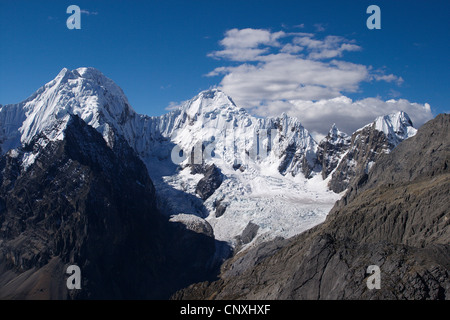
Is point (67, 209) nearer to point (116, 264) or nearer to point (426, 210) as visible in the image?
point (116, 264)

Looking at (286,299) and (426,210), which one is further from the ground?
(426,210)

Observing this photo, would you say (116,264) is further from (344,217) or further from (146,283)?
(344,217)

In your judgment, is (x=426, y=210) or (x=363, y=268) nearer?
(x=363, y=268)

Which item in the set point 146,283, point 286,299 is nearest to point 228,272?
point 146,283
